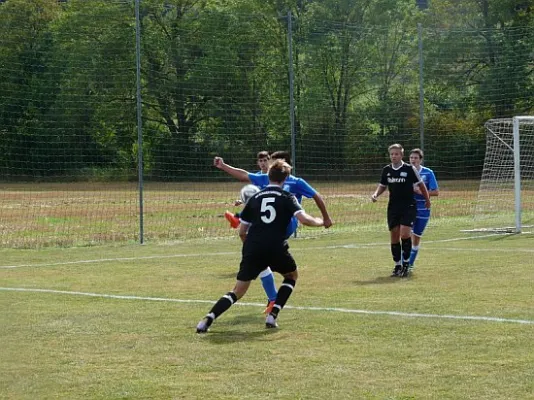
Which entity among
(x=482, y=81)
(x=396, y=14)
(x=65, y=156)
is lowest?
(x=65, y=156)

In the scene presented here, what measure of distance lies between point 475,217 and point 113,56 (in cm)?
1027

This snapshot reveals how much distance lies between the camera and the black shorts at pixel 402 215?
48.5 ft

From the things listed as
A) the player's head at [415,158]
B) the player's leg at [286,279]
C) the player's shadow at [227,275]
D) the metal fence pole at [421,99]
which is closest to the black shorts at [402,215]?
the player's head at [415,158]

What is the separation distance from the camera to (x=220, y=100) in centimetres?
2450

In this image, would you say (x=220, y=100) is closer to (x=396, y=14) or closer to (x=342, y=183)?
(x=342, y=183)

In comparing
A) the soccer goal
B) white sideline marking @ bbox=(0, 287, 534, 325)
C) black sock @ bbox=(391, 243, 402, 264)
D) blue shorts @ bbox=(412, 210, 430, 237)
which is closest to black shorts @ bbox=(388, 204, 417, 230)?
black sock @ bbox=(391, 243, 402, 264)

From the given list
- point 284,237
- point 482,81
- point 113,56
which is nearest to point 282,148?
point 113,56

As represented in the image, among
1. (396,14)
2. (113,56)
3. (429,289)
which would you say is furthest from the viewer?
(396,14)

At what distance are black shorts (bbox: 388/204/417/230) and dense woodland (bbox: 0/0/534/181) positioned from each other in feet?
28.5

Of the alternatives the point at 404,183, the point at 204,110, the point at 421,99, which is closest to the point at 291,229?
the point at 404,183

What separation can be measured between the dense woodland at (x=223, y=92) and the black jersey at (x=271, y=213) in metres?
12.4

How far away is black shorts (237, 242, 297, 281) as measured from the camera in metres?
9.82

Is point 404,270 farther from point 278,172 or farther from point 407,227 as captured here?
point 278,172

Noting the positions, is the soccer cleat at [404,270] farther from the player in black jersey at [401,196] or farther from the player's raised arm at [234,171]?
the player's raised arm at [234,171]
